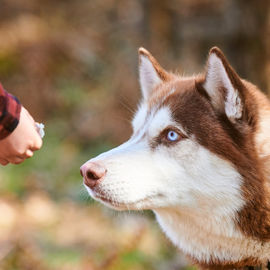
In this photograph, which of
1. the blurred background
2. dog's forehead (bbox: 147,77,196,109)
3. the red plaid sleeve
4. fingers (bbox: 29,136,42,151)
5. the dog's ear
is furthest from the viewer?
the blurred background

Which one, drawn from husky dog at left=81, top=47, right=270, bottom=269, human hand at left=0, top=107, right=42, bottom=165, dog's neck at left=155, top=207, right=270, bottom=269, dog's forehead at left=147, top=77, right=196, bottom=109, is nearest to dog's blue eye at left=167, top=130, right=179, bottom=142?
husky dog at left=81, top=47, right=270, bottom=269

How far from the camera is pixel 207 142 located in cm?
268

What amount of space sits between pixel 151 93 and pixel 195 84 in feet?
1.98

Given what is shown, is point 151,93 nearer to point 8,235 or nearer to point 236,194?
point 236,194

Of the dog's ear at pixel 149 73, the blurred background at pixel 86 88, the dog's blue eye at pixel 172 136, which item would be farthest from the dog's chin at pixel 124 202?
the blurred background at pixel 86 88

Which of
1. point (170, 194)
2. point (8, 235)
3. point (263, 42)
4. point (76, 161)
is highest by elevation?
point (170, 194)

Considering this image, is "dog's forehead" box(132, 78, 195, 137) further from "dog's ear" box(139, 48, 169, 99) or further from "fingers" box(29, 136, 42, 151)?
"fingers" box(29, 136, 42, 151)

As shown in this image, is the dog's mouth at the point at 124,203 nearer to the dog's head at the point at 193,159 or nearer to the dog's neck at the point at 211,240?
the dog's head at the point at 193,159

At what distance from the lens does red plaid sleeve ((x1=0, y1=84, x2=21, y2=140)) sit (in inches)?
79.6

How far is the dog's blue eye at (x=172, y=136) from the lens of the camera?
2.78m

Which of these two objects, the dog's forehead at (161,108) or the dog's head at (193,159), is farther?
the dog's forehead at (161,108)

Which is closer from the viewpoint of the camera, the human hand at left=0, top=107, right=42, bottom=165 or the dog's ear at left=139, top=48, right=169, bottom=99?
the human hand at left=0, top=107, right=42, bottom=165

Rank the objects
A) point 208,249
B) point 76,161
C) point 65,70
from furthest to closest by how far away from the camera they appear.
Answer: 1. point 65,70
2. point 76,161
3. point 208,249

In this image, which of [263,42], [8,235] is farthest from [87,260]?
[263,42]
